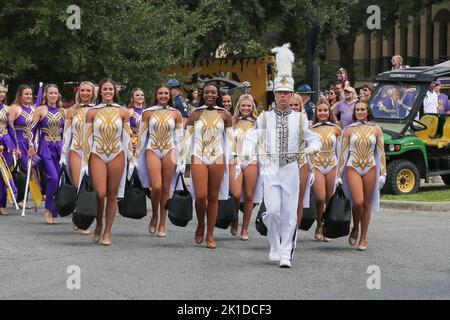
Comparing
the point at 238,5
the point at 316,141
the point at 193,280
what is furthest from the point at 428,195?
the point at 238,5

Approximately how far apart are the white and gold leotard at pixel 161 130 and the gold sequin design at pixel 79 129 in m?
0.83

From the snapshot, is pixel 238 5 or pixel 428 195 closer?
pixel 428 195

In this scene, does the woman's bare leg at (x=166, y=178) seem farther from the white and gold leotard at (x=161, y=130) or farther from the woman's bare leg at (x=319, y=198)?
the woman's bare leg at (x=319, y=198)

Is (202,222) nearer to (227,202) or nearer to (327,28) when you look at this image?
(227,202)

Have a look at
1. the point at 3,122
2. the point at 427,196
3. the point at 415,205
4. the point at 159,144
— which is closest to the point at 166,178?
the point at 159,144

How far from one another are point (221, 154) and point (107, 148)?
4.15 ft

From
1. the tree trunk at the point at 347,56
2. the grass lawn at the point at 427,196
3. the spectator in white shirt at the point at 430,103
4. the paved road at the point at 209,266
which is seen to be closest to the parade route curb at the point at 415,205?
the grass lawn at the point at 427,196

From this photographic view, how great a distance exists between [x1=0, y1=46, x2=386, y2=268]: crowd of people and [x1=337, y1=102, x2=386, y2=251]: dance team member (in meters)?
0.01

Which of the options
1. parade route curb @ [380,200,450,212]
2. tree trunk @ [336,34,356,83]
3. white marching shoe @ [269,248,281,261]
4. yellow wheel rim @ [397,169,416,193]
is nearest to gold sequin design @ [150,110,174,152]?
white marching shoe @ [269,248,281,261]

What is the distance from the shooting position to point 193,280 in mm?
11367

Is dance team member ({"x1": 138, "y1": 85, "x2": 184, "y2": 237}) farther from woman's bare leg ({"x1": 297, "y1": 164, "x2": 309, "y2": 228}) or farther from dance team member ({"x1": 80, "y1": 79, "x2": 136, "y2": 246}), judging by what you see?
woman's bare leg ({"x1": 297, "y1": 164, "x2": 309, "y2": 228})

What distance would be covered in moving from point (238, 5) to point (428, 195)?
48.1 ft

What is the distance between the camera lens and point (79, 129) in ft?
50.4

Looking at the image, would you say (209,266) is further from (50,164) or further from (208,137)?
(50,164)
